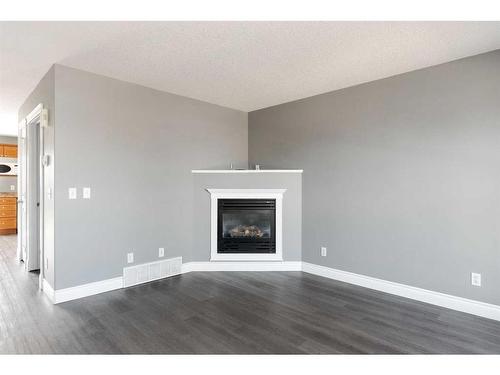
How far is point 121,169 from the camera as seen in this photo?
11.0ft

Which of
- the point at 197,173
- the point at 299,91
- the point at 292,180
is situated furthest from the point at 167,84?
the point at 292,180

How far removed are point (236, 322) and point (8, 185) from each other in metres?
8.09

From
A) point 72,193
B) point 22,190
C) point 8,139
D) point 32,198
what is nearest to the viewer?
point 72,193

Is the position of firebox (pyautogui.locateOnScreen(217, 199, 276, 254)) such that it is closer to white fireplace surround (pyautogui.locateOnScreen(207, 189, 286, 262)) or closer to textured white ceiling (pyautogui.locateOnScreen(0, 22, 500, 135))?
white fireplace surround (pyautogui.locateOnScreen(207, 189, 286, 262))

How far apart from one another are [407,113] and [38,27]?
363 cm

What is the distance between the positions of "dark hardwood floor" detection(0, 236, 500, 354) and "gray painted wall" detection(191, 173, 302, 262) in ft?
2.42

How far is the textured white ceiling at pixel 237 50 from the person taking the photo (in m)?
2.22

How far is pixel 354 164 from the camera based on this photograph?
11.7 feet

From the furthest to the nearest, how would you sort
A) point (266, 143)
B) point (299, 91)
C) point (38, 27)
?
point (266, 143), point (299, 91), point (38, 27)

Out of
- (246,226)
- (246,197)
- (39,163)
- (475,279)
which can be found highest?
(39,163)

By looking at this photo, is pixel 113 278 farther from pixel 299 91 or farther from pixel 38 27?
pixel 299 91

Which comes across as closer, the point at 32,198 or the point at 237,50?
the point at 237,50

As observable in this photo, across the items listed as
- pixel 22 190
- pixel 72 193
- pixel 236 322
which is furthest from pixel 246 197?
pixel 22 190

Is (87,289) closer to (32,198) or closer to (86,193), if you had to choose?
(86,193)
